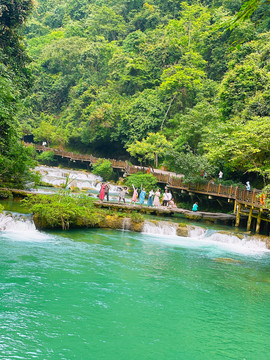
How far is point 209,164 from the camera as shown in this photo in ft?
81.4

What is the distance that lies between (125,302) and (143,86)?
4013 centimetres

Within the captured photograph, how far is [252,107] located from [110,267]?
18747 mm

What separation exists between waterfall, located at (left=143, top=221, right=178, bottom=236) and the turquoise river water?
12.0 ft

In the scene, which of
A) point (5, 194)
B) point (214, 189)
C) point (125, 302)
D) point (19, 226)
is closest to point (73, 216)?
point (19, 226)

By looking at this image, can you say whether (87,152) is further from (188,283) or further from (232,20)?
(232,20)

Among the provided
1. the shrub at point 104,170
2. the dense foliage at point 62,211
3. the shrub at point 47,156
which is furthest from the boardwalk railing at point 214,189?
the shrub at point 47,156

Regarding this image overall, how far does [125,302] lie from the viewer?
8062 millimetres

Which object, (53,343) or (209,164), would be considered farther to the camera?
(209,164)

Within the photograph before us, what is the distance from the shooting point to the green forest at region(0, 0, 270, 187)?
65.1 feet

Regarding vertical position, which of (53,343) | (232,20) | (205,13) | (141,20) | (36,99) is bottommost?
(53,343)

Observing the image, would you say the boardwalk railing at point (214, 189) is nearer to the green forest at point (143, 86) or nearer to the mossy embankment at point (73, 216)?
the green forest at point (143, 86)

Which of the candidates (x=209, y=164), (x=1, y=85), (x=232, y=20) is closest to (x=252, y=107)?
(x=209, y=164)

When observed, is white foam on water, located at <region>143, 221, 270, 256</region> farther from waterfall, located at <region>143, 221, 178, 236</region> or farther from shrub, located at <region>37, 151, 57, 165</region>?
shrub, located at <region>37, 151, 57, 165</region>

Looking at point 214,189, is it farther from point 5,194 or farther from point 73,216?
point 5,194
